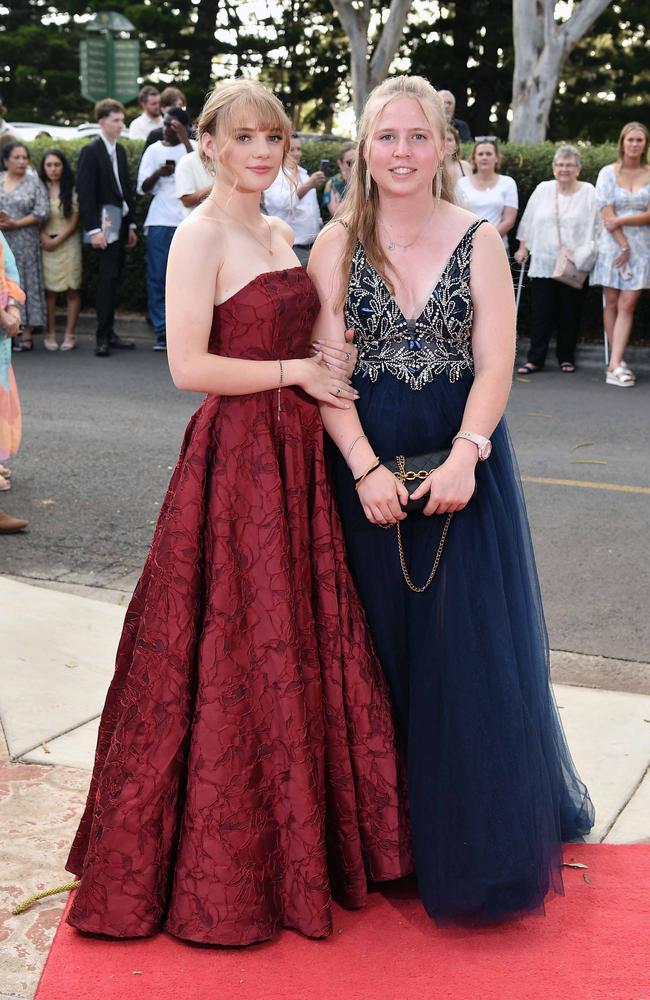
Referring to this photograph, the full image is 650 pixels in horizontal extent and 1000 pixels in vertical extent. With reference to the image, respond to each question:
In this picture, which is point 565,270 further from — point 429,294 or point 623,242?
point 429,294

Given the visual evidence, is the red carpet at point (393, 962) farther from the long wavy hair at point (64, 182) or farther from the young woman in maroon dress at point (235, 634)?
the long wavy hair at point (64, 182)

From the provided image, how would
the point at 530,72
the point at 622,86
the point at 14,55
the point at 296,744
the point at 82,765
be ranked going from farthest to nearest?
1. the point at 14,55
2. the point at 622,86
3. the point at 530,72
4. the point at 82,765
5. the point at 296,744

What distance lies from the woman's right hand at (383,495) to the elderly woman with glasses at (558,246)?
8573mm

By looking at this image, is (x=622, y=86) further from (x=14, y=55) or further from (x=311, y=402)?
(x=311, y=402)

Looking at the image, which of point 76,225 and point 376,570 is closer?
point 376,570

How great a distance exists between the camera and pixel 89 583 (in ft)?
19.3

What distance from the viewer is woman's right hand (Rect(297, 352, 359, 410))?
306 cm

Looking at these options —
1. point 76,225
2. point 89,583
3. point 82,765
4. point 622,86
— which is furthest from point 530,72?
point 82,765

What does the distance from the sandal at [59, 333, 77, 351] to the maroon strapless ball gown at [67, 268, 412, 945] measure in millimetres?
9913

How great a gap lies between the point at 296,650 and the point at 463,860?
67cm

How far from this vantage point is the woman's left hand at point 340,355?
3121mm

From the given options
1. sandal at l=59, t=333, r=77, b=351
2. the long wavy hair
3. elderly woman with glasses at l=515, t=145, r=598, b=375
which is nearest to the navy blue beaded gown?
elderly woman with glasses at l=515, t=145, r=598, b=375

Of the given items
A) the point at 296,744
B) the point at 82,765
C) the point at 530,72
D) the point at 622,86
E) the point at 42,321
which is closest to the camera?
the point at 296,744

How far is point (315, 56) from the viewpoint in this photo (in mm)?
30812
